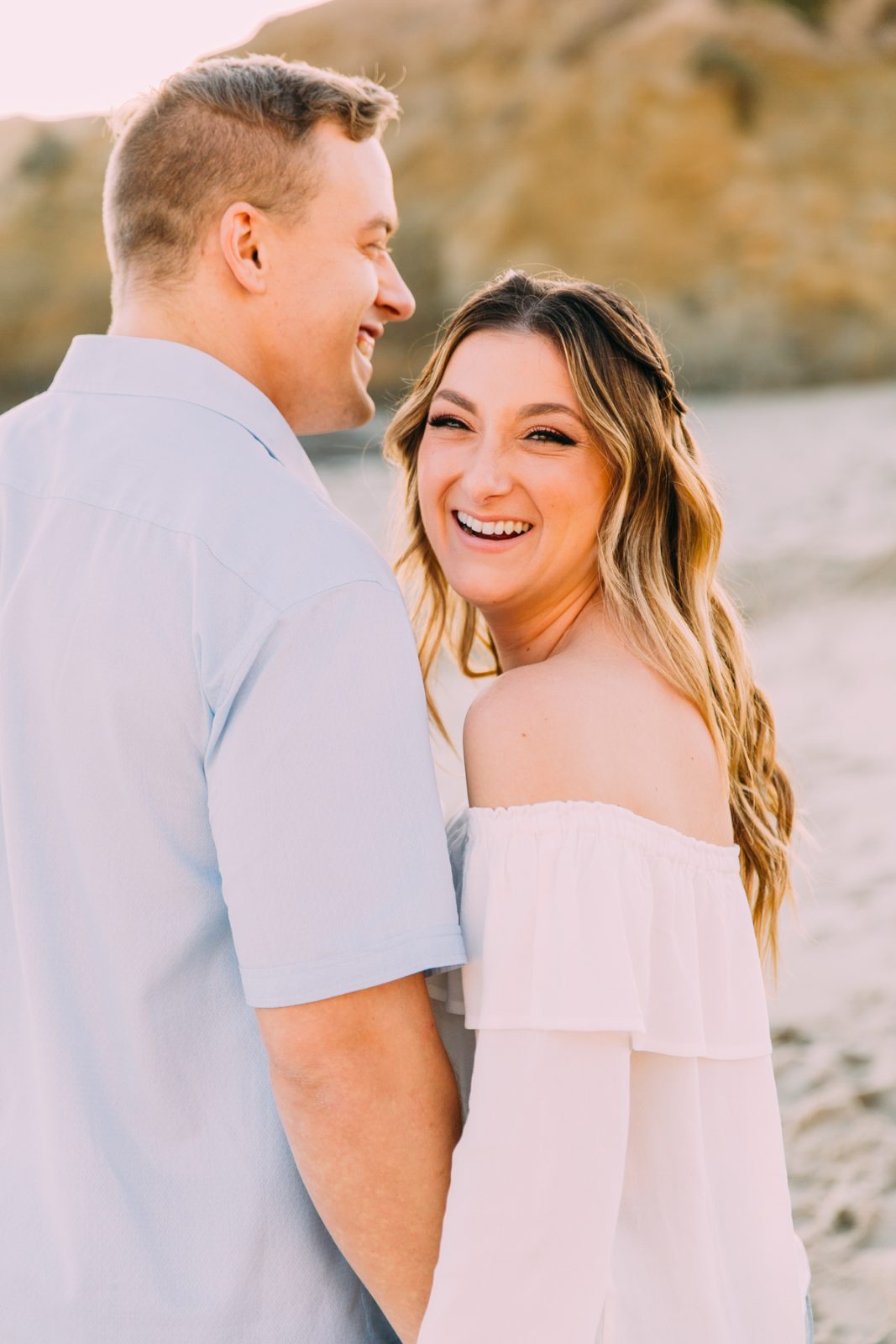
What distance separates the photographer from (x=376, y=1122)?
56.4 inches

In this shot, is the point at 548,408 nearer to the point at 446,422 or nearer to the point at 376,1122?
the point at 446,422

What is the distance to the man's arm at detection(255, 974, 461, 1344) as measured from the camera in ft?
4.57

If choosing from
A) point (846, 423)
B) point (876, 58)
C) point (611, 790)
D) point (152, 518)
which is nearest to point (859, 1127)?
point (611, 790)

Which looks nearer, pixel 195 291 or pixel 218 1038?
pixel 218 1038

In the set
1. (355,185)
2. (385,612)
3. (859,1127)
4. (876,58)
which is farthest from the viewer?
(876,58)

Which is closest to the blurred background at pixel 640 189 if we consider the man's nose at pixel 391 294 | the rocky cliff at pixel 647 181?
the rocky cliff at pixel 647 181

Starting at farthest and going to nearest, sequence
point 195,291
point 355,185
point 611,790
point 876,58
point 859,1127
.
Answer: point 876,58 → point 859,1127 → point 355,185 → point 195,291 → point 611,790

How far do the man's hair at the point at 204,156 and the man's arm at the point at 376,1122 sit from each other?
959mm

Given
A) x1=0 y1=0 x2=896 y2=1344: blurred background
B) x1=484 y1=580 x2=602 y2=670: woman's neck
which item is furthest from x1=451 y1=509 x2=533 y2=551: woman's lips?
x1=0 y1=0 x2=896 y2=1344: blurred background

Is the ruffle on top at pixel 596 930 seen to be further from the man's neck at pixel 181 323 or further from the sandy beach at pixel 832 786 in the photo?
the sandy beach at pixel 832 786

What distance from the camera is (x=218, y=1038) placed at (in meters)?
1.48

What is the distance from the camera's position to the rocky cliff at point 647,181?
2289 centimetres

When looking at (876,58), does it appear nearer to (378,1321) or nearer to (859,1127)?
(859,1127)

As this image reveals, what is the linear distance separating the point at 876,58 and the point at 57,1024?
29.2 m
